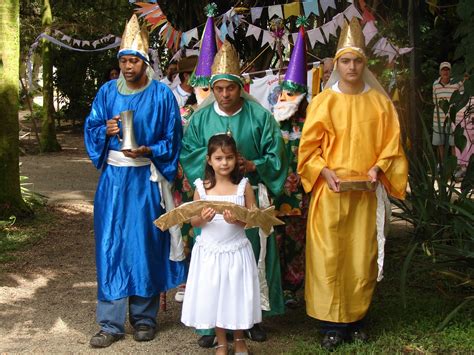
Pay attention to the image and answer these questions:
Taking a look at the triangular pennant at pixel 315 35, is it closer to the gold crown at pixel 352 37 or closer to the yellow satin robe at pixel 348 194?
the gold crown at pixel 352 37

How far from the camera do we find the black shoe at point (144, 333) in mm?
5043

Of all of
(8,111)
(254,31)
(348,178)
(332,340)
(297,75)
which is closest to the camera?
(348,178)

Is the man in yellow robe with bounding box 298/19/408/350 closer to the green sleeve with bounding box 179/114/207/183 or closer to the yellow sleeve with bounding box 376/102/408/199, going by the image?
the yellow sleeve with bounding box 376/102/408/199

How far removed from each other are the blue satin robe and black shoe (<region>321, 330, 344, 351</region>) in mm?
1164

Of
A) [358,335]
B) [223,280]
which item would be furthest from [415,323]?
[223,280]

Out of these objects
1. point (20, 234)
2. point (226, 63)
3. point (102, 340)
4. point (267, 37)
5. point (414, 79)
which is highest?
point (267, 37)

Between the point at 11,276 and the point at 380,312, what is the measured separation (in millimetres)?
3574

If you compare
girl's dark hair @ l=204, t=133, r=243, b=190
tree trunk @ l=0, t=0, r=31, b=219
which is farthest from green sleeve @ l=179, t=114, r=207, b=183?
tree trunk @ l=0, t=0, r=31, b=219

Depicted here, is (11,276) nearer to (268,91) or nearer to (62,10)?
(268,91)

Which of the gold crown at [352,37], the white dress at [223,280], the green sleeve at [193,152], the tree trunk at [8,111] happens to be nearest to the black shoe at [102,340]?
the white dress at [223,280]

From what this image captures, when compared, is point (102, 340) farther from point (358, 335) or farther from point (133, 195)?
point (358, 335)

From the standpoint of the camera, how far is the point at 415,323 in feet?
17.0

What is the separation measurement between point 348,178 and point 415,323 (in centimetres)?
131

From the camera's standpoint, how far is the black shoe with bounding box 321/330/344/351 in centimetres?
475
